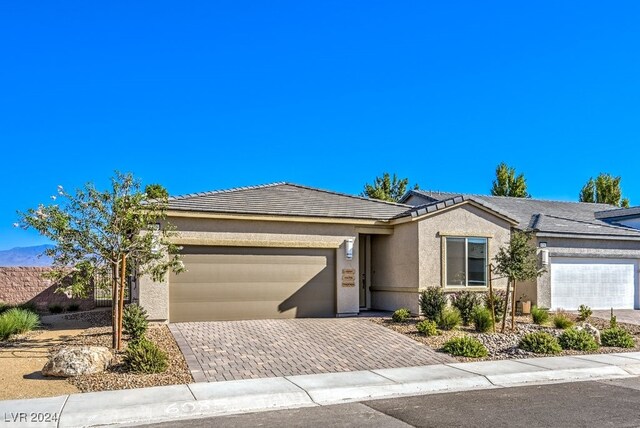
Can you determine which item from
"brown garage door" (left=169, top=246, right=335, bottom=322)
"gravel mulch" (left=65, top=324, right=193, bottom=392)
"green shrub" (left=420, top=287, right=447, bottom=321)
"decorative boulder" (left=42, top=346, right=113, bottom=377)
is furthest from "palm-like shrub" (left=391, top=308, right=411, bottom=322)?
"decorative boulder" (left=42, top=346, right=113, bottom=377)

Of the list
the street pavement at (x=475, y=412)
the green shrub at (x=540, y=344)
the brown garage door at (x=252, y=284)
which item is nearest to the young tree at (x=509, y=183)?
the brown garage door at (x=252, y=284)

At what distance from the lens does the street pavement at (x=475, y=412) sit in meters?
7.01

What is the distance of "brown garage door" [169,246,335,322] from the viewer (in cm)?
1546

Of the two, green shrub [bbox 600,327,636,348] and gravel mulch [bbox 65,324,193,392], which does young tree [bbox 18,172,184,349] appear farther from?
green shrub [bbox 600,327,636,348]

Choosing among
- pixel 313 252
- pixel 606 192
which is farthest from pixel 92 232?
pixel 606 192

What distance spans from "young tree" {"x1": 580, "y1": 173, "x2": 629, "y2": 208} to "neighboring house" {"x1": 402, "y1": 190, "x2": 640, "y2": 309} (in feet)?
62.8

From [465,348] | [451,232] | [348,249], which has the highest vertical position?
[451,232]

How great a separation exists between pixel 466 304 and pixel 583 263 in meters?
7.93

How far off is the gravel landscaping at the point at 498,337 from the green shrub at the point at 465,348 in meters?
0.15

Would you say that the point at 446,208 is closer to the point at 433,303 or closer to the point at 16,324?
the point at 433,303

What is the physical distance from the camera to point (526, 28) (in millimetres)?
16594

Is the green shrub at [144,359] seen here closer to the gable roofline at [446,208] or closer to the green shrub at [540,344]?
the green shrub at [540,344]

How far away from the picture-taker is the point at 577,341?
1289 cm

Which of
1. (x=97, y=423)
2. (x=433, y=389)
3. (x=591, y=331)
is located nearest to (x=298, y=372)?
(x=433, y=389)
